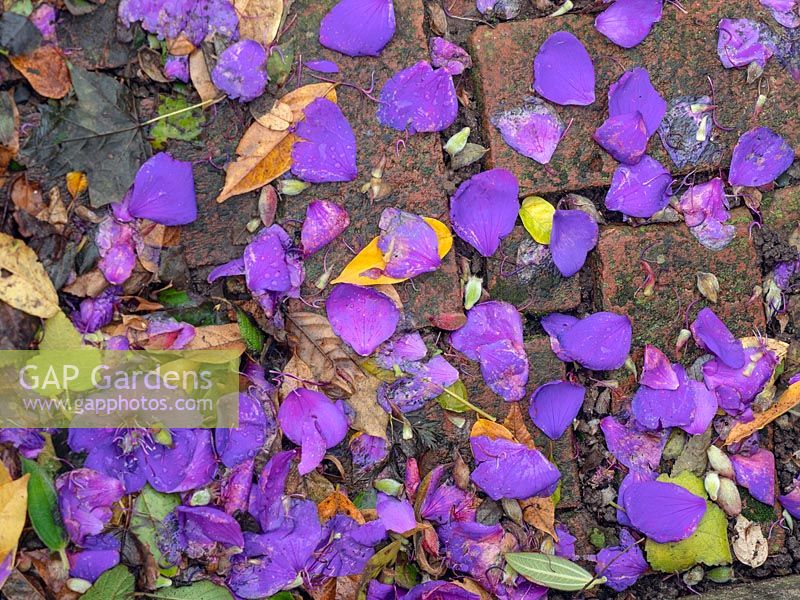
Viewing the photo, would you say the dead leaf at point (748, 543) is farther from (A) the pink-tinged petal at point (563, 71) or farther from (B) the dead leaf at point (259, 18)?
(B) the dead leaf at point (259, 18)

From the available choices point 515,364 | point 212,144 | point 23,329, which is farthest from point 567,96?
point 23,329

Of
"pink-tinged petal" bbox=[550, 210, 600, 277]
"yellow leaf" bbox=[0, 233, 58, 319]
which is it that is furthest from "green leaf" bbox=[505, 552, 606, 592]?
"yellow leaf" bbox=[0, 233, 58, 319]

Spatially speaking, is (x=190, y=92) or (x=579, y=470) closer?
(x=190, y=92)

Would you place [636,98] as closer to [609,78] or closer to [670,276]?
[609,78]

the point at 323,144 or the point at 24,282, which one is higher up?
the point at 323,144

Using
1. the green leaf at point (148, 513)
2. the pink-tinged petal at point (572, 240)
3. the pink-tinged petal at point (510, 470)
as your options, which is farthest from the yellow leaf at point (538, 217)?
the green leaf at point (148, 513)

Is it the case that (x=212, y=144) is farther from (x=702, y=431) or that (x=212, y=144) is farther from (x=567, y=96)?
(x=702, y=431)

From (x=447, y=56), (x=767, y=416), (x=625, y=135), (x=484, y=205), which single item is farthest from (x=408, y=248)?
(x=767, y=416)
